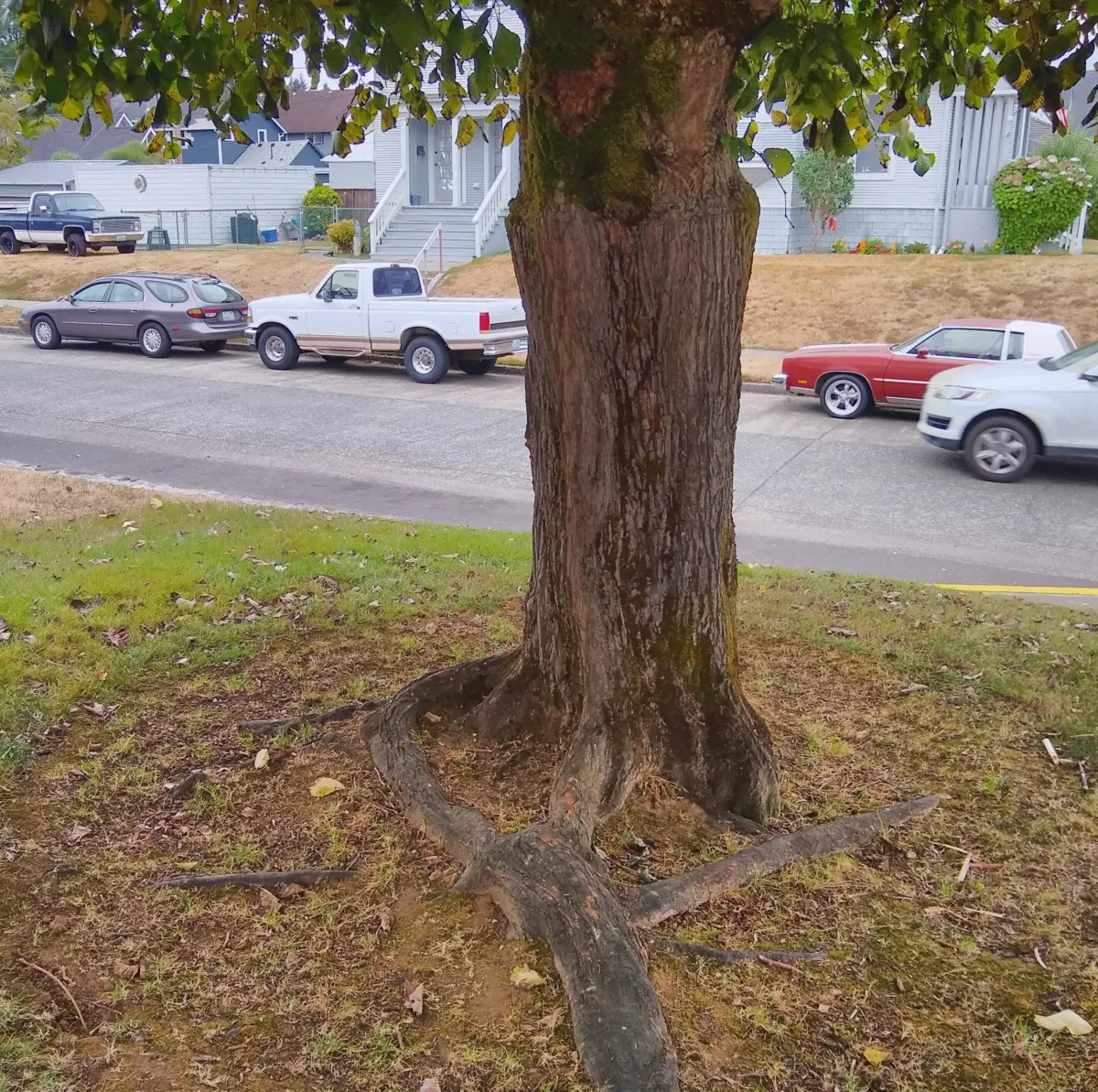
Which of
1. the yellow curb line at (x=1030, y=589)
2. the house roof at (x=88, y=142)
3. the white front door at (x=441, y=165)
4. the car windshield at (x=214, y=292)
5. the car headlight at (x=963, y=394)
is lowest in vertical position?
the yellow curb line at (x=1030, y=589)

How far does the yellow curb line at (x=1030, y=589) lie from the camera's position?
812 cm

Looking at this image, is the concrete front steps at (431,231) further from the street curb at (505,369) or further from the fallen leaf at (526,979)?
the fallen leaf at (526,979)

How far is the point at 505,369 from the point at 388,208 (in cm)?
1382

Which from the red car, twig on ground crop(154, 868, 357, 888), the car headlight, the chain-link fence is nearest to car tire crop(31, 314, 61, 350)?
the chain-link fence

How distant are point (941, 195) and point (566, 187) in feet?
83.7

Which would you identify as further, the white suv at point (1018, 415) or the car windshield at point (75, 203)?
the car windshield at point (75, 203)

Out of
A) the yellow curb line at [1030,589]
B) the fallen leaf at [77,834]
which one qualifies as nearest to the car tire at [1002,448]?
the yellow curb line at [1030,589]

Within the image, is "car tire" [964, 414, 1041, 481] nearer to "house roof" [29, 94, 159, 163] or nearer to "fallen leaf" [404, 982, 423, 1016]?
"fallen leaf" [404, 982, 423, 1016]

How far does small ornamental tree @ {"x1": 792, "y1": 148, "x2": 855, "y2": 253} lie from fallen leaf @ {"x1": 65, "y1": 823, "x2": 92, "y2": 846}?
2536cm

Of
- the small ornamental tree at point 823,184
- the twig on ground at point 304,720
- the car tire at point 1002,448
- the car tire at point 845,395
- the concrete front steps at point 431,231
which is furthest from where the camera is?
the concrete front steps at point 431,231

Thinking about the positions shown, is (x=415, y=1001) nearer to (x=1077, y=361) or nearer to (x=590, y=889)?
(x=590, y=889)

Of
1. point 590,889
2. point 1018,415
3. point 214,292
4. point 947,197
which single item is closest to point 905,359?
point 1018,415

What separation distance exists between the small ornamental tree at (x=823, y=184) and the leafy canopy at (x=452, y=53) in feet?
71.0

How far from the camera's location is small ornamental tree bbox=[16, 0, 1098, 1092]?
11.7 ft
